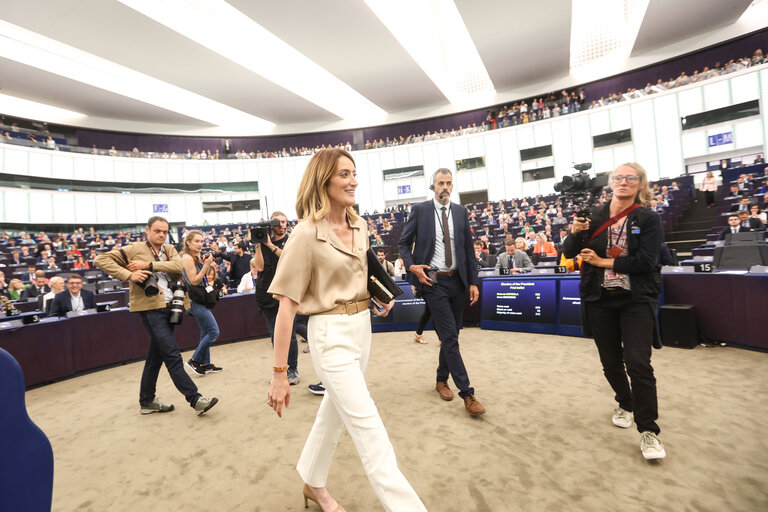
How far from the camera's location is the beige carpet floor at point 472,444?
6.24ft

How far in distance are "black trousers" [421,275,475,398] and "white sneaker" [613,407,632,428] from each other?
0.99 m

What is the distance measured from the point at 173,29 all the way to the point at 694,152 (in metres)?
25.5

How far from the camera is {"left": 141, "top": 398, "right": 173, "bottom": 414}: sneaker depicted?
3396 millimetres

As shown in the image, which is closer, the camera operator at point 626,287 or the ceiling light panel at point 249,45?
the camera operator at point 626,287

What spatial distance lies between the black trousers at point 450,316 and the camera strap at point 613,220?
3.46 ft

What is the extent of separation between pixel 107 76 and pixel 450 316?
2320cm

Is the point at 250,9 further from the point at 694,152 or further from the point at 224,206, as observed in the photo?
the point at 694,152

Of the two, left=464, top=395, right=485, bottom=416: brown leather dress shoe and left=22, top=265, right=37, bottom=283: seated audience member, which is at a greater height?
left=22, top=265, right=37, bottom=283: seated audience member

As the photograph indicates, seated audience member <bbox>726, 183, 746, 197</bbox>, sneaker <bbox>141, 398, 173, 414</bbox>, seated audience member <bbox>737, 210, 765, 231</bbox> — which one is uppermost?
seated audience member <bbox>726, 183, 746, 197</bbox>

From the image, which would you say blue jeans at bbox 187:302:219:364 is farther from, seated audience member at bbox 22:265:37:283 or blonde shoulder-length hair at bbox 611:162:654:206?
seated audience member at bbox 22:265:37:283

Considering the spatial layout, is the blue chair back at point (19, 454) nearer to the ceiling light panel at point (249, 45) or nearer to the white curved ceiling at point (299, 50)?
the white curved ceiling at point (299, 50)

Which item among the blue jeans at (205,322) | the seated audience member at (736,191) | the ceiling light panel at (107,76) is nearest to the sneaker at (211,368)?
the blue jeans at (205,322)

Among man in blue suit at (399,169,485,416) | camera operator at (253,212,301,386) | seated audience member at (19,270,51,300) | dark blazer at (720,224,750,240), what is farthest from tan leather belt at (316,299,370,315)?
seated audience member at (19,270,51,300)

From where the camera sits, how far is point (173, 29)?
1388 cm
